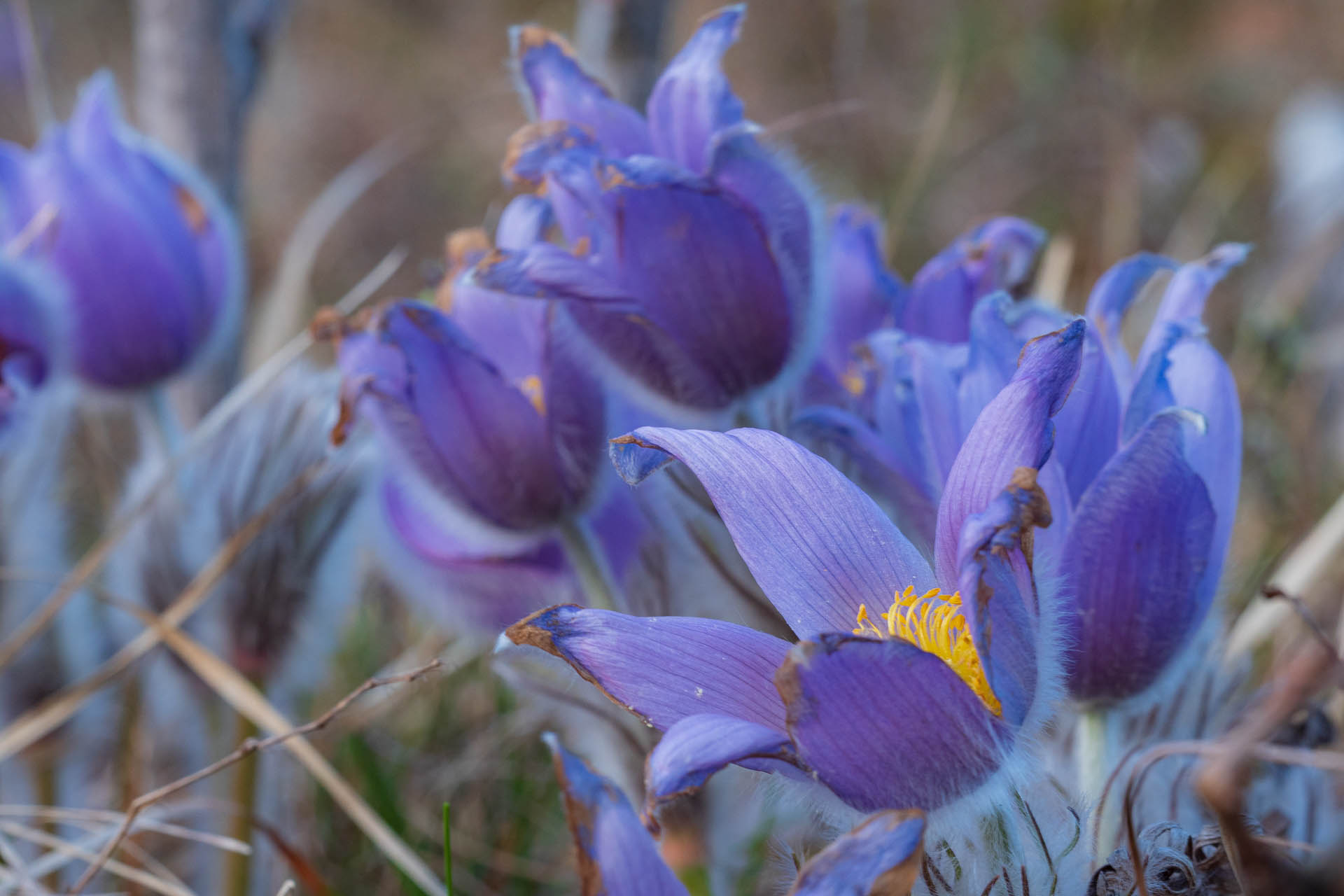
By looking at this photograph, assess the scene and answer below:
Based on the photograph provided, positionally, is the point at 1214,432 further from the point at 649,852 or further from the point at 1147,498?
the point at 649,852

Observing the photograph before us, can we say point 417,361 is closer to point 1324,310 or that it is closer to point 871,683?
point 871,683

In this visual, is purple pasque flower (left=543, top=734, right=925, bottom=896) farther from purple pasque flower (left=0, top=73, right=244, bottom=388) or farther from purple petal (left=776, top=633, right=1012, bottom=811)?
purple pasque flower (left=0, top=73, right=244, bottom=388)

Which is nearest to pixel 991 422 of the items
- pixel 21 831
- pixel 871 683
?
pixel 871 683

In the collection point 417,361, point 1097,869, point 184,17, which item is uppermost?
point 184,17

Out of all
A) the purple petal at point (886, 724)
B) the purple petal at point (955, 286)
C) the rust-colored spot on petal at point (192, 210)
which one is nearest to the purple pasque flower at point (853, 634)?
the purple petal at point (886, 724)

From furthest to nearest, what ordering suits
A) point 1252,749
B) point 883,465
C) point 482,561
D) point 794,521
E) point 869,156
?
point 869,156, point 482,561, point 883,465, point 794,521, point 1252,749

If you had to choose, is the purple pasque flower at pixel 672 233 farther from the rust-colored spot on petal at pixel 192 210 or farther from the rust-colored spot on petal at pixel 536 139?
the rust-colored spot on petal at pixel 192 210

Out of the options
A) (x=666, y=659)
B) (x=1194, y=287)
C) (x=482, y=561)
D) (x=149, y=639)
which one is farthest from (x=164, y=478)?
(x=1194, y=287)
